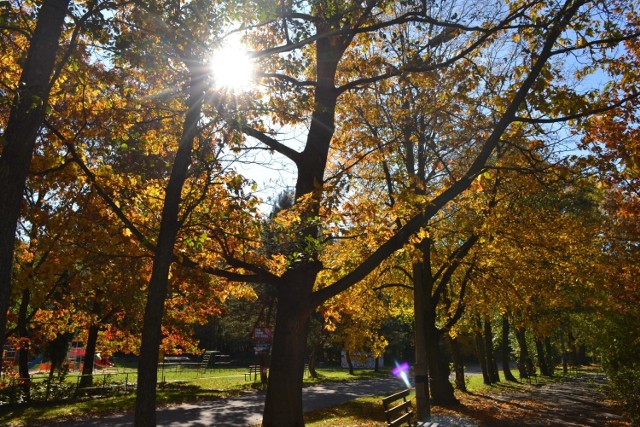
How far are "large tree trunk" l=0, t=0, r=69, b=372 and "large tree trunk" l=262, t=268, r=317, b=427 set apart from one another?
429cm

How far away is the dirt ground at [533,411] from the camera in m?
13.7

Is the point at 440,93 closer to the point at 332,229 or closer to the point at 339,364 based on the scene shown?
the point at 332,229

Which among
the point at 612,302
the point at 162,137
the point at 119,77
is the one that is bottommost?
the point at 612,302

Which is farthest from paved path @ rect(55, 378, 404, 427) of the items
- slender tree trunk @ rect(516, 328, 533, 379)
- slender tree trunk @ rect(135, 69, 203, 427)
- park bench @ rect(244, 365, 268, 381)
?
slender tree trunk @ rect(516, 328, 533, 379)

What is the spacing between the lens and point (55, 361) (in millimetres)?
24109

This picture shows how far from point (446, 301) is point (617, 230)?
683 centimetres

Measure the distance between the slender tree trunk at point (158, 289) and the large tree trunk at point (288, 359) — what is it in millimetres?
2821

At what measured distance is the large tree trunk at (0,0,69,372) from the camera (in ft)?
15.2

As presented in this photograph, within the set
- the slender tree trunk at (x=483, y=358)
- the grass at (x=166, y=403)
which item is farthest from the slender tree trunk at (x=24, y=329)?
the slender tree trunk at (x=483, y=358)

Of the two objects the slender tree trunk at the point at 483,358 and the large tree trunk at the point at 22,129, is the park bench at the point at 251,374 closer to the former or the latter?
the slender tree trunk at the point at 483,358

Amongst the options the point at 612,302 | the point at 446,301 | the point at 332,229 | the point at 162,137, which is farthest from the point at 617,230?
the point at 162,137

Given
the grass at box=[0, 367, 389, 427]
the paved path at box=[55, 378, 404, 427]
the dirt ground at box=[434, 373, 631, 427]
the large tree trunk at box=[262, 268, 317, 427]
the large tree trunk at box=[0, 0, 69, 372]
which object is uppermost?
the large tree trunk at box=[0, 0, 69, 372]

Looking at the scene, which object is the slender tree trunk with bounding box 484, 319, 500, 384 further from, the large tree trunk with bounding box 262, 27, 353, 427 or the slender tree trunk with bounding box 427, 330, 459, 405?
the large tree trunk with bounding box 262, 27, 353, 427

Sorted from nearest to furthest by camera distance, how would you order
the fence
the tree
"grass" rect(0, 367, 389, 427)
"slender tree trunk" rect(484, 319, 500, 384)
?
the tree < "grass" rect(0, 367, 389, 427) < the fence < "slender tree trunk" rect(484, 319, 500, 384)
